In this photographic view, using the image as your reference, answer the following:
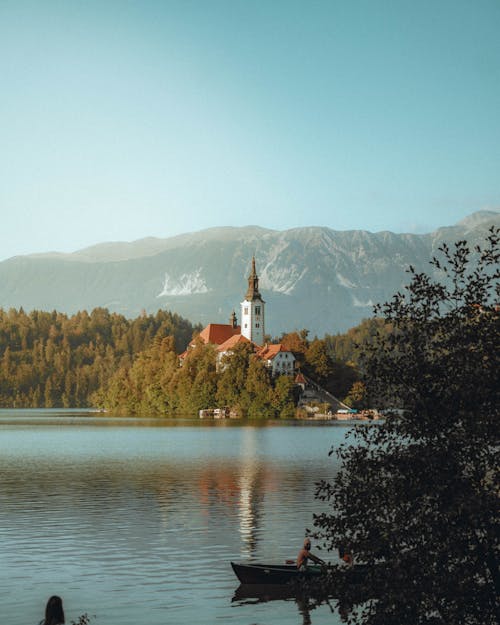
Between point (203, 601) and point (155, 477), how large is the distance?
Result: 42917 millimetres

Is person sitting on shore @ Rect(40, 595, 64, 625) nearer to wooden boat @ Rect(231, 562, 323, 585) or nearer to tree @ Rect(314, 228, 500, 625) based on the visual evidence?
tree @ Rect(314, 228, 500, 625)

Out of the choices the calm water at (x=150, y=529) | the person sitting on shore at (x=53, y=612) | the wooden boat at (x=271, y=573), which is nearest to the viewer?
the person sitting on shore at (x=53, y=612)

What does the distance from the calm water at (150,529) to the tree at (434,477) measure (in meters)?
11.1

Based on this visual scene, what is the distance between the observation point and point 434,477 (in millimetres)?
18609

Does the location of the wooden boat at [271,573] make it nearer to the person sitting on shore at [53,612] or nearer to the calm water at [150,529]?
the calm water at [150,529]

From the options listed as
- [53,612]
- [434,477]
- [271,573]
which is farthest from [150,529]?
[434,477]

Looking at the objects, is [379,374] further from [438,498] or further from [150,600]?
[150,600]

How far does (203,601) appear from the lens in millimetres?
31234

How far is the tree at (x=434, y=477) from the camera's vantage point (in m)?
18.2

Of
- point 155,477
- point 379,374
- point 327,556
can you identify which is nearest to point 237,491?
point 155,477

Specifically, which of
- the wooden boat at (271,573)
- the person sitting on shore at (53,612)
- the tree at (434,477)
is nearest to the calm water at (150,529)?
the wooden boat at (271,573)

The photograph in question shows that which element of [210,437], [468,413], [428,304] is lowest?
[210,437]

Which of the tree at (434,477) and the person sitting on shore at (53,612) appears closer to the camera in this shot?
the tree at (434,477)

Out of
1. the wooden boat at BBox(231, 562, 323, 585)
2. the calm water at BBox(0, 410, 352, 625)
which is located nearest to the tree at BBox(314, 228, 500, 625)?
the wooden boat at BBox(231, 562, 323, 585)
